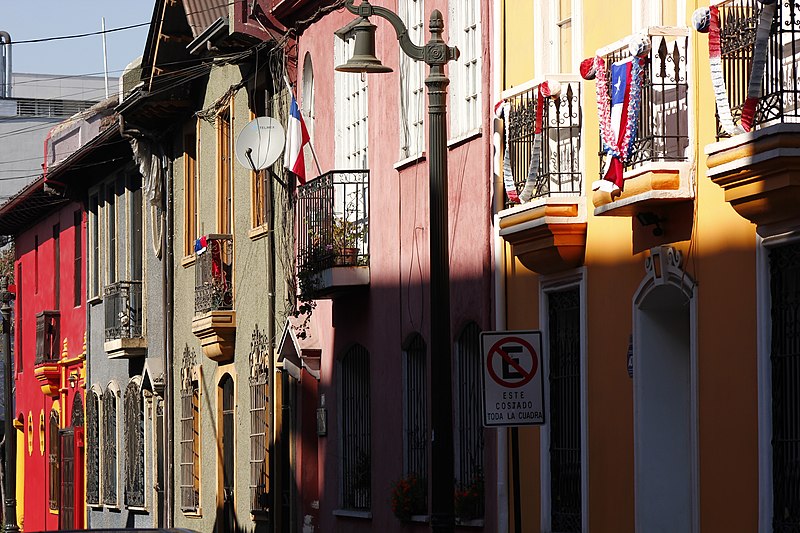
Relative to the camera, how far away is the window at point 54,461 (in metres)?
41.6

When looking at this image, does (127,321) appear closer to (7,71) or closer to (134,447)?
(134,447)

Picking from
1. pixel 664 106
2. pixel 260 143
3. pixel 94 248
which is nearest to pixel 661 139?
pixel 664 106

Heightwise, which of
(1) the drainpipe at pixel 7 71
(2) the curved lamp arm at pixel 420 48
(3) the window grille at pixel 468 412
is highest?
(1) the drainpipe at pixel 7 71

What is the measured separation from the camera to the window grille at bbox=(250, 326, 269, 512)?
2614cm

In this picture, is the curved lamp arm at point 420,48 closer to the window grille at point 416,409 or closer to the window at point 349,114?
the window grille at point 416,409

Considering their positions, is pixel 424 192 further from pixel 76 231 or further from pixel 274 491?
pixel 76 231

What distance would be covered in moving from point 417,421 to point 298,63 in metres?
6.58

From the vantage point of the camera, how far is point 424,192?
803 inches

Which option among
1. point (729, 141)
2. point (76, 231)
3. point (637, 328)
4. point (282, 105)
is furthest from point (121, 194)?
point (729, 141)

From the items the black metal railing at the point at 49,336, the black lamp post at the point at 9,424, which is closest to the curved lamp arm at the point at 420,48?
the black lamp post at the point at 9,424

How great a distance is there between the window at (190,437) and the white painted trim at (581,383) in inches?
551

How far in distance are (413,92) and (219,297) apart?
8.20 m

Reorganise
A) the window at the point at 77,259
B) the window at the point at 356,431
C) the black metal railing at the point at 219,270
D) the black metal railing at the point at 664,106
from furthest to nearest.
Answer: the window at the point at 77,259 < the black metal railing at the point at 219,270 < the window at the point at 356,431 < the black metal railing at the point at 664,106

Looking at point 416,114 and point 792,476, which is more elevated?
point 416,114
